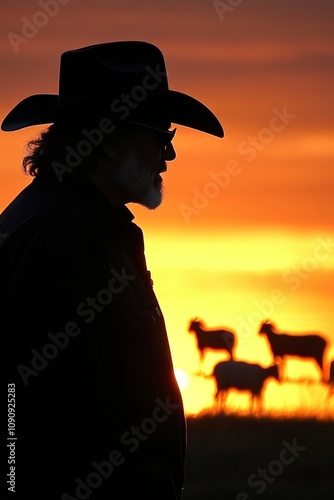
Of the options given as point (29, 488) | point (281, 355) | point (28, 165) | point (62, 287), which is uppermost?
point (281, 355)

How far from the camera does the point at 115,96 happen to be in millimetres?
3754

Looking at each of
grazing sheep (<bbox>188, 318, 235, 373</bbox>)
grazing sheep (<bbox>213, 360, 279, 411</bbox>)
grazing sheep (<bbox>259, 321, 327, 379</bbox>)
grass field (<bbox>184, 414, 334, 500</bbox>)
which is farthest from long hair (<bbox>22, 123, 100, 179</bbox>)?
grazing sheep (<bbox>188, 318, 235, 373</bbox>)

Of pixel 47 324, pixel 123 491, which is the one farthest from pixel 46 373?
pixel 123 491

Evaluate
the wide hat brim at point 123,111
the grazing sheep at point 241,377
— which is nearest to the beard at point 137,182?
the wide hat brim at point 123,111

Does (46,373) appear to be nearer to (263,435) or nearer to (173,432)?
(173,432)

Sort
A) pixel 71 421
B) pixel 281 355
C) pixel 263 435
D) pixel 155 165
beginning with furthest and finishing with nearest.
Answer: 1. pixel 281 355
2. pixel 263 435
3. pixel 155 165
4. pixel 71 421

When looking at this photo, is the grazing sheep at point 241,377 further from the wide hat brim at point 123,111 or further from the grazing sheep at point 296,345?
the wide hat brim at point 123,111

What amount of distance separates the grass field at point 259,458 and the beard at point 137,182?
26.5 feet

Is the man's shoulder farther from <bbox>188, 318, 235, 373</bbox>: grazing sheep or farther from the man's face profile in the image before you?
<bbox>188, 318, 235, 373</bbox>: grazing sheep

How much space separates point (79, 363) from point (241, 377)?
64.7ft

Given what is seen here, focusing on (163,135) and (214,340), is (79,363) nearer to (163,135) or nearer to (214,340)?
(163,135)

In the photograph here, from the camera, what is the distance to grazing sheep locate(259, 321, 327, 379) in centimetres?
2788

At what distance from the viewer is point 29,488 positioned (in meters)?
3.17

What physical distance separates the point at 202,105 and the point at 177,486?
1187 mm
